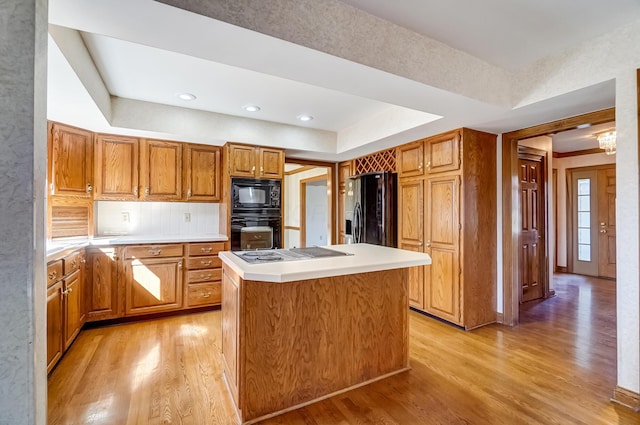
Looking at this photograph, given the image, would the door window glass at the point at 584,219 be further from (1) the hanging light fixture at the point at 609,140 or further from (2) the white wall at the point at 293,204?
(2) the white wall at the point at 293,204

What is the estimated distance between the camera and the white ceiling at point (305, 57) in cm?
144

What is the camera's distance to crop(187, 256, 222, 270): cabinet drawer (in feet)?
11.6

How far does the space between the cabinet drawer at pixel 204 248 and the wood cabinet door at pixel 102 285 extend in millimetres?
740

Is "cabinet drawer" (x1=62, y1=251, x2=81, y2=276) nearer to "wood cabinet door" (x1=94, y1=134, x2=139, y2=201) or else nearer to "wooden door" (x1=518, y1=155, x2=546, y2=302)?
"wood cabinet door" (x1=94, y1=134, x2=139, y2=201)

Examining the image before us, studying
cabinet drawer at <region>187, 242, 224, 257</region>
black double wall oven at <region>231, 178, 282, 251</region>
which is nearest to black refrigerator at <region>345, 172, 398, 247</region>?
black double wall oven at <region>231, 178, 282, 251</region>

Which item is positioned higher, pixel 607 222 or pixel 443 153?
pixel 443 153

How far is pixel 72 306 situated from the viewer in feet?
8.67

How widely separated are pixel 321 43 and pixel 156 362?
8.69ft

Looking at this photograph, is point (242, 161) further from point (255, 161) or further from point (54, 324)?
point (54, 324)

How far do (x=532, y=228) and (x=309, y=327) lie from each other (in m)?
3.77

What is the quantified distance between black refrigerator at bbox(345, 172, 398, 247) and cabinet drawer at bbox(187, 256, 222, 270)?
1.95 metres

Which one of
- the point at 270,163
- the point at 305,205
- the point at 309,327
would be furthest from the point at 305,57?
the point at 305,205

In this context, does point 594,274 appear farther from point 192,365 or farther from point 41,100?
point 41,100

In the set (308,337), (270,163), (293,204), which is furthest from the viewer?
(293,204)
